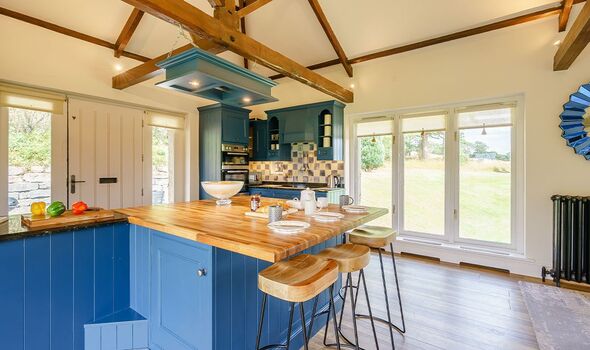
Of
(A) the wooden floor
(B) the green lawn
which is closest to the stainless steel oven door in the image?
(B) the green lawn

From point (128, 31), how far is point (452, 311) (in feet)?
17.0

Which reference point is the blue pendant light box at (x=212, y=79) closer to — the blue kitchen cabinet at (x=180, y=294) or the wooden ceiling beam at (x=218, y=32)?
the wooden ceiling beam at (x=218, y=32)

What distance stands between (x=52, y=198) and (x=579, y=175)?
6.54 metres

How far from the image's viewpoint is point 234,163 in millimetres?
5324

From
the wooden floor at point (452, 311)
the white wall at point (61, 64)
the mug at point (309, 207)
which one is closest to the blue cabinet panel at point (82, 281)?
the mug at point (309, 207)

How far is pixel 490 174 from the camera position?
12.2ft

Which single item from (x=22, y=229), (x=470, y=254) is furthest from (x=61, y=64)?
(x=470, y=254)

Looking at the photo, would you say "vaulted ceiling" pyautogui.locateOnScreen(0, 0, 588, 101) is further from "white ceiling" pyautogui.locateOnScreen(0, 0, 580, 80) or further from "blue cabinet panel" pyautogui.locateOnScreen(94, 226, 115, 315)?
"blue cabinet panel" pyautogui.locateOnScreen(94, 226, 115, 315)

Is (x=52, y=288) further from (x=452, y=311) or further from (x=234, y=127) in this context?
(x=234, y=127)

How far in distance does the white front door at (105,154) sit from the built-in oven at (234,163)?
1.34 m

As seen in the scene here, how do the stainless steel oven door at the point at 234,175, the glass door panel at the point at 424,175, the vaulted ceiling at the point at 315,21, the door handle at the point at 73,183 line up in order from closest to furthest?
1. the vaulted ceiling at the point at 315,21
2. the door handle at the point at 73,183
3. the glass door panel at the point at 424,175
4. the stainless steel oven door at the point at 234,175

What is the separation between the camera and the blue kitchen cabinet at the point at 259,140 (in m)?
5.61

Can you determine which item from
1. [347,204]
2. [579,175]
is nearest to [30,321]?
[347,204]

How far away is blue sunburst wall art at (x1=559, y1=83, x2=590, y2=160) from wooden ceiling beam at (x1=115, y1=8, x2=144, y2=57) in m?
5.42
